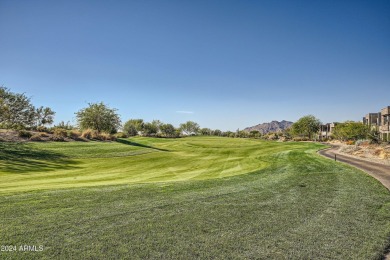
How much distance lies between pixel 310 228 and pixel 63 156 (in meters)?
18.8

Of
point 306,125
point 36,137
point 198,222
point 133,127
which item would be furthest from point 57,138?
point 306,125

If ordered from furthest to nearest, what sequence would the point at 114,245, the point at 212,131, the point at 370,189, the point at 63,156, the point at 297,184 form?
the point at 212,131 < the point at 63,156 < the point at 297,184 < the point at 370,189 < the point at 114,245

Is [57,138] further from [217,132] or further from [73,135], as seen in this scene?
[217,132]

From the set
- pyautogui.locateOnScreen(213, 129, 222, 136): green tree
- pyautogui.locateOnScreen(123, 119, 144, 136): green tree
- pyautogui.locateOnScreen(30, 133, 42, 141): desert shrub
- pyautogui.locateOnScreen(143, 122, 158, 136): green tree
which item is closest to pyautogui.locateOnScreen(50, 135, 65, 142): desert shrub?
pyautogui.locateOnScreen(30, 133, 42, 141): desert shrub

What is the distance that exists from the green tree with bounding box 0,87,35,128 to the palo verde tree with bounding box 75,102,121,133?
394 inches

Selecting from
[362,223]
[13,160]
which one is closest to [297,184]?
[362,223]

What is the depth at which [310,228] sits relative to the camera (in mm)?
5141

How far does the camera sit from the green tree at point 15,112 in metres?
26.2

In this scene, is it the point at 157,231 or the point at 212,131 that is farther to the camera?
the point at 212,131

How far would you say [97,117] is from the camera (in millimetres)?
40000

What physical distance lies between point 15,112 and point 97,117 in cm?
1301

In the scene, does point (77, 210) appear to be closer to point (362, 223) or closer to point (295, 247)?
point (295, 247)

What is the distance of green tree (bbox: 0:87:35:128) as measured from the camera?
85.8ft

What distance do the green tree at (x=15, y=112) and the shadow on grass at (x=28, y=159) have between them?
8.05 metres
